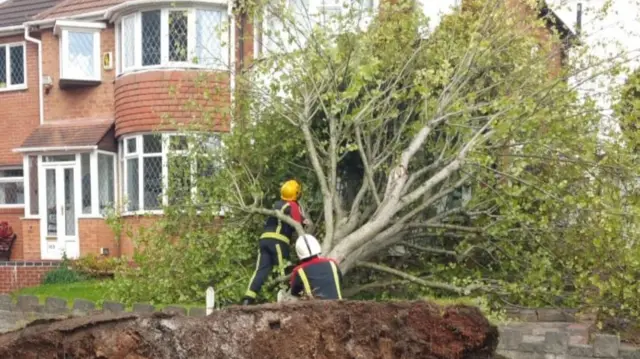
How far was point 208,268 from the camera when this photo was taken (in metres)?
9.40

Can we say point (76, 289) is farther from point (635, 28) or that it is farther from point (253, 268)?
point (635, 28)

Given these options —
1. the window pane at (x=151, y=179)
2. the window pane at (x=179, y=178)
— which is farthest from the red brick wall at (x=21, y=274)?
the window pane at (x=179, y=178)

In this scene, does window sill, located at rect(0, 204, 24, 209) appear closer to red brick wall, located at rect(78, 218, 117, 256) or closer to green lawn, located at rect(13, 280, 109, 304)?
red brick wall, located at rect(78, 218, 117, 256)

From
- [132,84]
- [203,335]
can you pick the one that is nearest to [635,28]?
[132,84]

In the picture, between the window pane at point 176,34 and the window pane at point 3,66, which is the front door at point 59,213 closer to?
the window pane at point 3,66

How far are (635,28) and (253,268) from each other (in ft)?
45.2

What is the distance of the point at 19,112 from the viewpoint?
59.5 ft

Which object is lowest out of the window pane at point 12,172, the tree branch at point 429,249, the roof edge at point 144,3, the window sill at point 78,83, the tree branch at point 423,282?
the tree branch at point 423,282

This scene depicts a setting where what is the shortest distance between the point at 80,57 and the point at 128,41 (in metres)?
1.66

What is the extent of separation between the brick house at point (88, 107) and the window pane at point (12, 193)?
25 mm

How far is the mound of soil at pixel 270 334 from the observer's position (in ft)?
12.3

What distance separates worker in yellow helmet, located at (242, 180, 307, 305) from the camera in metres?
8.59

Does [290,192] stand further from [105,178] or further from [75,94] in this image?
[75,94]

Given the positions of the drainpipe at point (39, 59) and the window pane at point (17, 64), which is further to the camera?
the window pane at point (17, 64)
